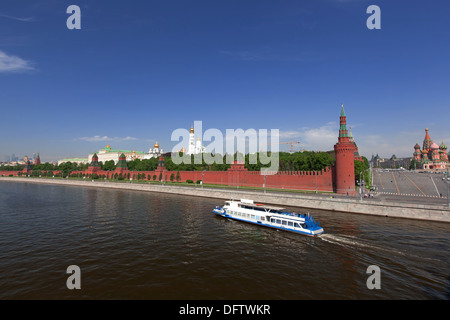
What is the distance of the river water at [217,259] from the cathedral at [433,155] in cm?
15067

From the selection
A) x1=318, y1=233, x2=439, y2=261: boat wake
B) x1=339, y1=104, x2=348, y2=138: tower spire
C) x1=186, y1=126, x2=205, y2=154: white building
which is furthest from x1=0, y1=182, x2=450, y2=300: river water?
x1=186, y1=126, x2=205, y2=154: white building

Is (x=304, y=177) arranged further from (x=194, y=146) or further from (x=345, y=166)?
(x=194, y=146)

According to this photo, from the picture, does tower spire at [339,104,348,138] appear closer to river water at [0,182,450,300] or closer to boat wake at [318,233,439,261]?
river water at [0,182,450,300]

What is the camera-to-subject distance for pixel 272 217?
28.0m

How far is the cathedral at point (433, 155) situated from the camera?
139250 mm

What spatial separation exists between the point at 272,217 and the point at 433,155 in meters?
169

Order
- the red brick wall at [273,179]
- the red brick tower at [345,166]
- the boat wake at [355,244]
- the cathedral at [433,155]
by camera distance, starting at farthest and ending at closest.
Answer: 1. the cathedral at [433,155]
2. the red brick wall at [273,179]
3. the red brick tower at [345,166]
4. the boat wake at [355,244]

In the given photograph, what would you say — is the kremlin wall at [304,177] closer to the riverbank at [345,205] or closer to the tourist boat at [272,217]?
the riverbank at [345,205]

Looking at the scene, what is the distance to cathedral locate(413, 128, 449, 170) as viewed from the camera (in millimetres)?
139250

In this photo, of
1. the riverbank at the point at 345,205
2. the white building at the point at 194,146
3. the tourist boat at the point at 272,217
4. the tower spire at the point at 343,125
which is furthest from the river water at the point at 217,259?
the white building at the point at 194,146

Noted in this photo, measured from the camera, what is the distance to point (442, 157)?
473 feet

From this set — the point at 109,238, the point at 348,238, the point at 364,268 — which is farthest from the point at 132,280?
the point at 348,238

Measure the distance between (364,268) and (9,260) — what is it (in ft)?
85.0
